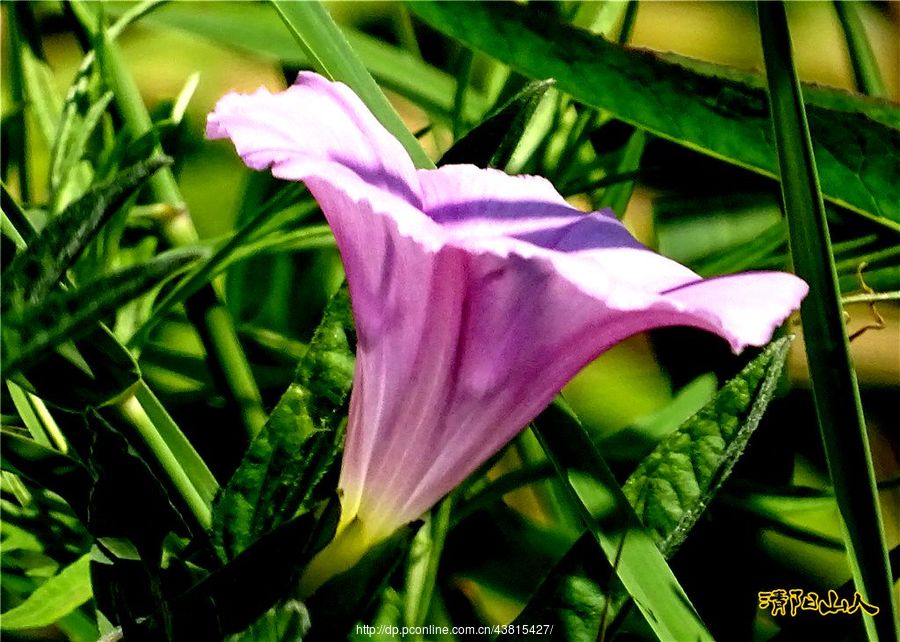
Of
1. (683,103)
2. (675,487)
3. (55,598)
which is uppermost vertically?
(683,103)

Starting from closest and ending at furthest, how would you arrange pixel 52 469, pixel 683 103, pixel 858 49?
pixel 52 469 < pixel 683 103 < pixel 858 49

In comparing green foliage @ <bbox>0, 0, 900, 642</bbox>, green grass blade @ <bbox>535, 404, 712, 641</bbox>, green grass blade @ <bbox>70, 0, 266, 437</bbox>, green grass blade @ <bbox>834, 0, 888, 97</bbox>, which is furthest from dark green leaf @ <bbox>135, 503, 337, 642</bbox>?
green grass blade @ <bbox>834, 0, 888, 97</bbox>

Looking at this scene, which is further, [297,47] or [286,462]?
[297,47]

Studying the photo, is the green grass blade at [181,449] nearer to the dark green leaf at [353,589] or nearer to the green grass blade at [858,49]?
the dark green leaf at [353,589]

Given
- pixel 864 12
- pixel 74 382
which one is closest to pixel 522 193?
pixel 74 382

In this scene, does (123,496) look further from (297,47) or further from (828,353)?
(297,47)

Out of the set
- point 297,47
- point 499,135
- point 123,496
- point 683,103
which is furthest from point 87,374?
point 297,47

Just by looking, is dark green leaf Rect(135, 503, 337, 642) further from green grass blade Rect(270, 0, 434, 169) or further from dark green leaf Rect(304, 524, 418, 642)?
green grass blade Rect(270, 0, 434, 169)
